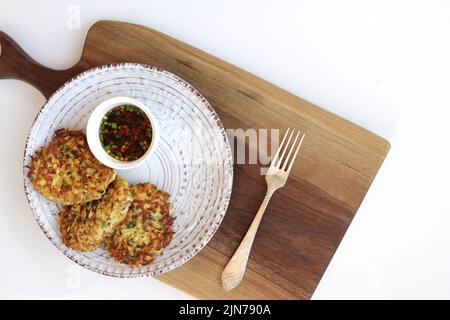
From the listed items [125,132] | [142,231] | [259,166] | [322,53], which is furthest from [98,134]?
[322,53]

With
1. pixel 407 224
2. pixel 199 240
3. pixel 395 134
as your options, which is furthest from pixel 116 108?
pixel 407 224

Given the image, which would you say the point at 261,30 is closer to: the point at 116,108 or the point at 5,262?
the point at 116,108

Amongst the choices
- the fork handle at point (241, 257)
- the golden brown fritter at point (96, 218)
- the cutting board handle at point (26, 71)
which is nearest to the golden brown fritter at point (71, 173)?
the golden brown fritter at point (96, 218)

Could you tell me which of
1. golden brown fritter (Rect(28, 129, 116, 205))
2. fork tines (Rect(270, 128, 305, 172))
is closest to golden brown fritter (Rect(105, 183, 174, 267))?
golden brown fritter (Rect(28, 129, 116, 205))

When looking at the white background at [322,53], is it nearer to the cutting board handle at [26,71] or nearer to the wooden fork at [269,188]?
the cutting board handle at [26,71]

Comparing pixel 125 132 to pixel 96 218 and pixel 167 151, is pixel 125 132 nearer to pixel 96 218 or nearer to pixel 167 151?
pixel 167 151

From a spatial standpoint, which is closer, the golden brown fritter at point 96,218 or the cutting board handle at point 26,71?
the golden brown fritter at point 96,218
